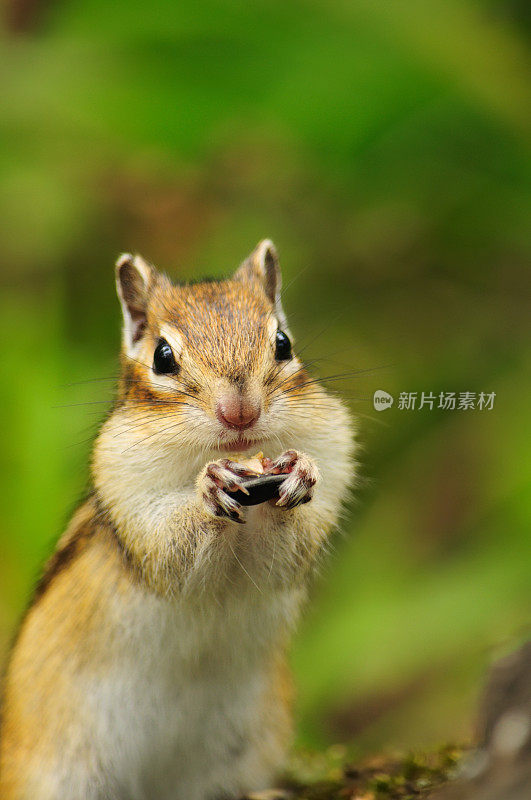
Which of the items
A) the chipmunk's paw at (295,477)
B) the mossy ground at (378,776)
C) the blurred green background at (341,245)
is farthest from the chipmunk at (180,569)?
the blurred green background at (341,245)

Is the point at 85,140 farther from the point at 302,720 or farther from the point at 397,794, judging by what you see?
the point at 397,794

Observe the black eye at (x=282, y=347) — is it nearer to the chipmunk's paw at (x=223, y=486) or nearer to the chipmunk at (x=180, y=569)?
the chipmunk at (x=180, y=569)

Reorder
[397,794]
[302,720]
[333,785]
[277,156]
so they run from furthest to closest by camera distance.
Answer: [277,156] → [302,720] → [333,785] → [397,794]

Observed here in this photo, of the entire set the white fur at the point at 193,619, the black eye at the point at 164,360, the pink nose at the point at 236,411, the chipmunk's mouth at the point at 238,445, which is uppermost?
the black eye at the point at 164,360

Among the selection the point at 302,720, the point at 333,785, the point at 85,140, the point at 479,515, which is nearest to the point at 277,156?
the point at 85,140

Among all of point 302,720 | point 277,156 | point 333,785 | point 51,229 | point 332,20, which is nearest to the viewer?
point 333,785

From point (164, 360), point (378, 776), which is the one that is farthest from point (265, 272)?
point (378, 776)
